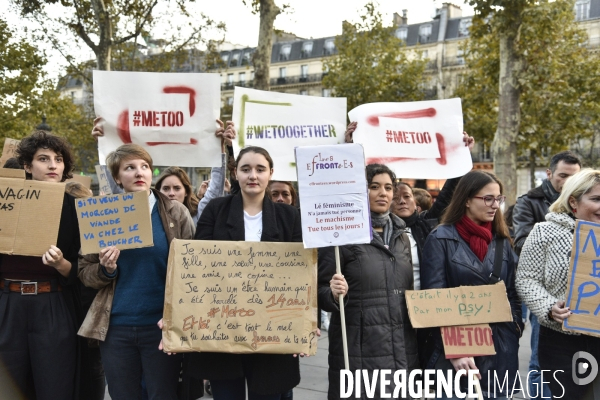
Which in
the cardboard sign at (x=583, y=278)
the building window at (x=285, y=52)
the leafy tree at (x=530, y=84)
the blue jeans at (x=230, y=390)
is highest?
the building window at (x=285, y=52)

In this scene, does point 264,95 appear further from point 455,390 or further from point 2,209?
point 455,390

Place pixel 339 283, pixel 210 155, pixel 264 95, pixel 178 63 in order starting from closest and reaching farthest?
1. pixel 339 283
2. pixel 210 155
3. pixel 264 95
4. pixel 178 63

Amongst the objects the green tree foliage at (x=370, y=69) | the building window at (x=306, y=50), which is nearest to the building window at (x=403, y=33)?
the building window at (x=306, y=50)

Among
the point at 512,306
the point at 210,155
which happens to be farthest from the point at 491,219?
the point at 210,155

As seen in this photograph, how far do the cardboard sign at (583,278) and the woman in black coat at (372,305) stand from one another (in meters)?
0.84

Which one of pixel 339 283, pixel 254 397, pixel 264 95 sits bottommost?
pixel 254 397

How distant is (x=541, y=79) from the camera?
14.9 metres

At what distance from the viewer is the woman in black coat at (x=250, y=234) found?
10.5 ft

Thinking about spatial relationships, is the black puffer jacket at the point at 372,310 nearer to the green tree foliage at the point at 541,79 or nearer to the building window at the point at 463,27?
the green tree foliage at the point at 541,79

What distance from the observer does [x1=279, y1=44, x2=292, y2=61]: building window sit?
65106 mm

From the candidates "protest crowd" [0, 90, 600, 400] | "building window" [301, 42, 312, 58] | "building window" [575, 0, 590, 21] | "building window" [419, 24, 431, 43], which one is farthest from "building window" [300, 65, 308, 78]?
"protest crowd" [0, 90, 600, 400]

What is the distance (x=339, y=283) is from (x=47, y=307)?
1.74m

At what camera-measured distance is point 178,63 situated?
67.9 ft

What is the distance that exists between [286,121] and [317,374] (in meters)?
2.55
